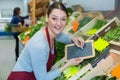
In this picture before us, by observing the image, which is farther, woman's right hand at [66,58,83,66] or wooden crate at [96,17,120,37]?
wooden crate at [96,17,120,37]

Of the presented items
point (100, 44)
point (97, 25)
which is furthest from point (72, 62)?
point (97, 25)

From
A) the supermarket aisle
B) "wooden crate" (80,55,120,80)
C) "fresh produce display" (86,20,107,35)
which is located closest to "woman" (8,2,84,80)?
"wooden crate" (80,55,120,80)

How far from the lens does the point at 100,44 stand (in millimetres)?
3264

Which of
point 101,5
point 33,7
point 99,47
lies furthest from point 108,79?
point 33,7

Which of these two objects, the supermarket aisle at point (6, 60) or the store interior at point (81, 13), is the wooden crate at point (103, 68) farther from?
the supermarket aisle at point (6, 60)

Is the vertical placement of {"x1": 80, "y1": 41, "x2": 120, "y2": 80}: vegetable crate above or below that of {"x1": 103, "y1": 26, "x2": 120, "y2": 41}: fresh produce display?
below

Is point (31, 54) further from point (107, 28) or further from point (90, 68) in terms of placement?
point (107, 28)

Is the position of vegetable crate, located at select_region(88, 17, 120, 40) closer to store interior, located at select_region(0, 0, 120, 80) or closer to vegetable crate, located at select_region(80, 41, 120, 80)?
store interior, located at select_region(0, 0, 120, 80)

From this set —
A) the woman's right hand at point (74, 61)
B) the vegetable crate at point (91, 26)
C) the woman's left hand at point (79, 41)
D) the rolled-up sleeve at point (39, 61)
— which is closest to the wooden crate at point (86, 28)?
the vegetable crate at point (91, 26)

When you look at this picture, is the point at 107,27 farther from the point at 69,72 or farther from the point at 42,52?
the point at 42,52

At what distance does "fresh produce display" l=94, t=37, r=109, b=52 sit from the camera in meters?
3.16

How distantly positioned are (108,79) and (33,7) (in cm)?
528

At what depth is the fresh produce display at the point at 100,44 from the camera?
316cm

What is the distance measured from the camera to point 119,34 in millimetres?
3404
